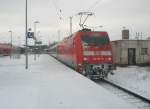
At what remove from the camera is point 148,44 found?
42.4m

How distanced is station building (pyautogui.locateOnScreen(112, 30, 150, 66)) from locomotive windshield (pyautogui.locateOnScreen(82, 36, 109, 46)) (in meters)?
16.6

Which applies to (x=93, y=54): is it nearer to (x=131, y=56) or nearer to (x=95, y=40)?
(x=95, y=40)

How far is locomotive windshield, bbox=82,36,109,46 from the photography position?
23.4 meters

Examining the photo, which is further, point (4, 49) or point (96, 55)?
point (4, 49)

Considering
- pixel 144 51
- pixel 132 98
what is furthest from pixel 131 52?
pixel 132 98

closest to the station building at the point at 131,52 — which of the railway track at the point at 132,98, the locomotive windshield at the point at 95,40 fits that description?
the locomotive windshield at the point at 95,40

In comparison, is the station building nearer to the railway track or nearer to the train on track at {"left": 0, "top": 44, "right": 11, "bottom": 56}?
the railway track

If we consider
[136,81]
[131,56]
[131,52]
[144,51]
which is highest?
[144,51]

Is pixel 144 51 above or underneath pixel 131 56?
above

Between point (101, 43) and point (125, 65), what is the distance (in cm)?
1704

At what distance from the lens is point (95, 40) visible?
23547mm

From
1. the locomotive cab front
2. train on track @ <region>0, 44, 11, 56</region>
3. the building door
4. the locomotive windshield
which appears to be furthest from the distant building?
train on track @ <region>0, 44, 11, 56</region>

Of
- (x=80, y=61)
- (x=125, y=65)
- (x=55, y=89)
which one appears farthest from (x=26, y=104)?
(x=125, y=65)

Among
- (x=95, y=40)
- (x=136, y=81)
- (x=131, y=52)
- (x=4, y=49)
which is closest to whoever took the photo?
(x=136, y=81)
